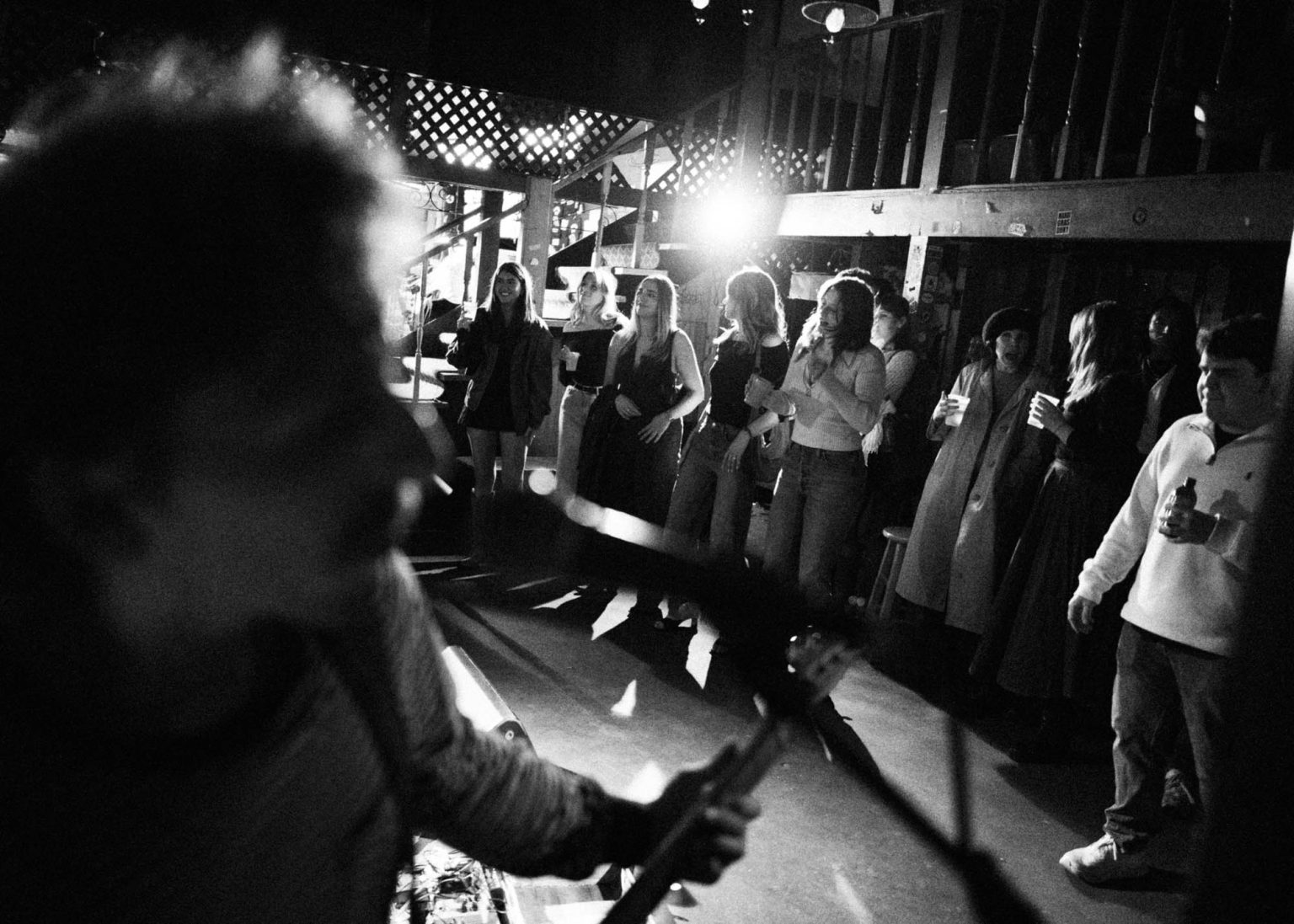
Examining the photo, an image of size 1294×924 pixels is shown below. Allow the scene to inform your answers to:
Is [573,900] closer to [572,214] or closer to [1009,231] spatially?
[1009,231]

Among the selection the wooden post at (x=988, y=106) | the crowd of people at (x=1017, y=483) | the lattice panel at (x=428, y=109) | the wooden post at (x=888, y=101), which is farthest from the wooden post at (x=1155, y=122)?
the lattice panel at (x=428, y=109)

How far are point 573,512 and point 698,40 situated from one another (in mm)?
11007

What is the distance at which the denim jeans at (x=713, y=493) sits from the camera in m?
5.48

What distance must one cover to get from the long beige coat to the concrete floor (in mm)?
605

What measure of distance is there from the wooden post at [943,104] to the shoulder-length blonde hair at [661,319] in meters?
2.33

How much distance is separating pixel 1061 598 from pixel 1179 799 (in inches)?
36.6

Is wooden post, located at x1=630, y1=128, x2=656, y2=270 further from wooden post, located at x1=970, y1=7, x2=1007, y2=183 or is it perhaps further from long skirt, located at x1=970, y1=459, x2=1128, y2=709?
long skirt, located at x1=970, y1=459, x2=1128, y2=709

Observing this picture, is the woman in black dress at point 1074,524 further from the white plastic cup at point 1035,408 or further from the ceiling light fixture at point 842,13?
the ceiling light fixture at point 842,13

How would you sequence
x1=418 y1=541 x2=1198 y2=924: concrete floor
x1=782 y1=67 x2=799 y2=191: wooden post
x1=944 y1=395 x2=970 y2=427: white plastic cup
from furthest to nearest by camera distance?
1. x1=782 y1=67 x2=799 y2=191: wooden post
2. x1=944 y1=395 x2=970 y2=427: white plastic cup
3. x1=418 y1=541 x2=1198 y2=924: concrete floor

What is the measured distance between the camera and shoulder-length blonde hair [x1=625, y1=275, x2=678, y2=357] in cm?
588

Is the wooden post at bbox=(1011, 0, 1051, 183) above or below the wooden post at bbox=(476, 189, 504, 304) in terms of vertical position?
above

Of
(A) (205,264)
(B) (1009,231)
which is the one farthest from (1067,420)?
(A) (205,264)

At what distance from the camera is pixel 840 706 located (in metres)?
4.69

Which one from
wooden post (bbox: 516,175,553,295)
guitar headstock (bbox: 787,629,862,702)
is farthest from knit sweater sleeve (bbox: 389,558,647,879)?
wooden post (bbox: 516,175,553,295)
